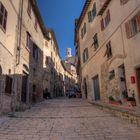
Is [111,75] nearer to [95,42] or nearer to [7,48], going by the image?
[95,42]

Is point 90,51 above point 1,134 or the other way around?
above

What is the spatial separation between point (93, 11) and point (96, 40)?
10.8ft

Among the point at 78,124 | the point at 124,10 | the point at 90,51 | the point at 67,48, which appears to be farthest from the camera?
the point at 67,48

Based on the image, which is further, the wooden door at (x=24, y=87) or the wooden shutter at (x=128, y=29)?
the wooden door at (x=24, y=87)

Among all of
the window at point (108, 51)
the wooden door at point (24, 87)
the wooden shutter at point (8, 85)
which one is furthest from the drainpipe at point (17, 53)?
the window at point (108, 51)

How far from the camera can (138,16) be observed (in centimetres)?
1062

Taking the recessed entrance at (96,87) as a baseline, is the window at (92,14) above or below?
above

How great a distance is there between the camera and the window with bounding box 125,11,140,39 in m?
10.8

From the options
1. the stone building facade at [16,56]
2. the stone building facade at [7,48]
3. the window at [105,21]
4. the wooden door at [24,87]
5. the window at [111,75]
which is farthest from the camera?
the window at [105,21]

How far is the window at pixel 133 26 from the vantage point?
10.8 metres

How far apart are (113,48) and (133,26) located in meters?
3.00

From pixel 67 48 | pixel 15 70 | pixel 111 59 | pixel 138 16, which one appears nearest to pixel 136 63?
pixel 138 16

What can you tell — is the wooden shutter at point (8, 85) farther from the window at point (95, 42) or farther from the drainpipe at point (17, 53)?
the window at point (95, 42)

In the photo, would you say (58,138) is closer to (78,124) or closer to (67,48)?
(78,124)
